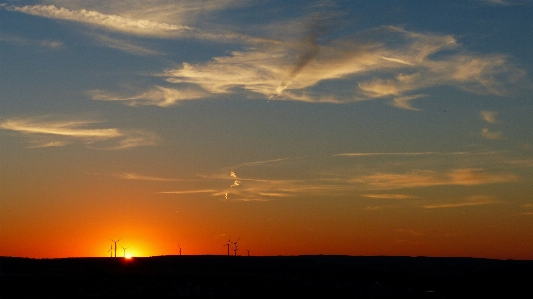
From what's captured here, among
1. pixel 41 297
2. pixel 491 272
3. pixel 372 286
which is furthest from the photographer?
pixel 491 272

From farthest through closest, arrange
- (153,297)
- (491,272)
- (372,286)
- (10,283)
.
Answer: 1. (491,272)
2. (10,283)
3. (372,286)
4. (153,297)

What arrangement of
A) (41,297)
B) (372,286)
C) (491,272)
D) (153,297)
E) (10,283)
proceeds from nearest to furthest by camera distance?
(41,297) → (153,297) → (372,286) → (10,283) → (491,272)

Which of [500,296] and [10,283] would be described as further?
Result: [10,283]

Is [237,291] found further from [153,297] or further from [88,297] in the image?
[88,297]

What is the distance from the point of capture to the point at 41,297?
378 feet

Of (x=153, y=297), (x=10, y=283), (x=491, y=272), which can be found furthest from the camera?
(x=491, y=272)

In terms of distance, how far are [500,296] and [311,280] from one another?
117ft

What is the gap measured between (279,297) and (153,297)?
21.7 metres

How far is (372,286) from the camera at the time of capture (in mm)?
137250

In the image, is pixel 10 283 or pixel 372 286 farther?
pixel 10 283

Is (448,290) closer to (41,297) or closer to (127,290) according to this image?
(127,290)

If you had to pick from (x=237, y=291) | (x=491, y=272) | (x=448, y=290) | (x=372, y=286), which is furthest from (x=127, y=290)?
(x=491, y=272)

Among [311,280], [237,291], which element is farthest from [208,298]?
[311,280]

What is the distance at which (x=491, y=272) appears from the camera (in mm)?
157875
